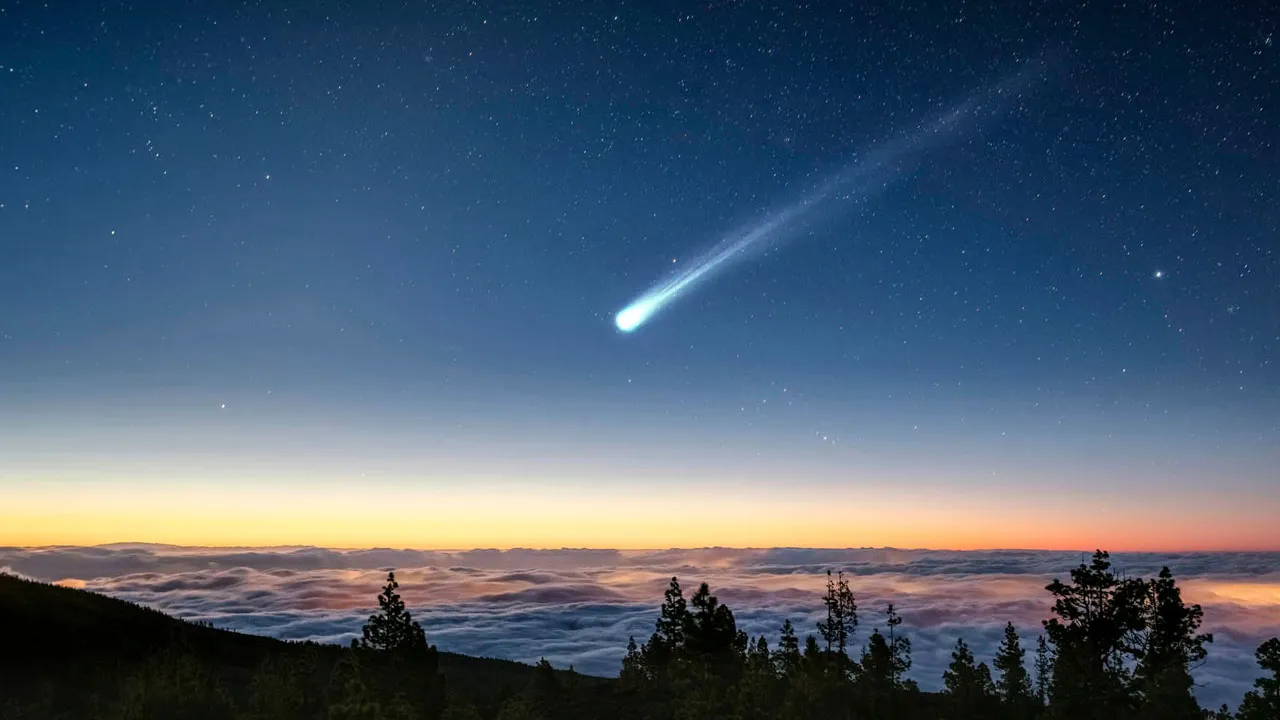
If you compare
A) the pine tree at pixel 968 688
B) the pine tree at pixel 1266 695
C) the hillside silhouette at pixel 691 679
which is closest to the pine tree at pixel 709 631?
the hillside silhouette at pixel 691 679

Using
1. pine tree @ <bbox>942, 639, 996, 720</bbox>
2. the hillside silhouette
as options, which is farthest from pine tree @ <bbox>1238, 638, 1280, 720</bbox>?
pine tree @ <bbox>942, 639, 996, 720</bbox>

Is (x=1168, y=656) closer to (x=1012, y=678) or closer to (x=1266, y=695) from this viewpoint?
(x=1266, y=695)

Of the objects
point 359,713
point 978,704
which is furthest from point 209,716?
point 978,704

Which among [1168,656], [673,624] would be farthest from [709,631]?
[1168,656]

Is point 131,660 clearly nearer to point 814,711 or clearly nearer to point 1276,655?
point 814,711

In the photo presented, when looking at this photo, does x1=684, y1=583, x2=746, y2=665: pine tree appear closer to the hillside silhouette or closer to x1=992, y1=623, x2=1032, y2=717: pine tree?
the hillside silhouette

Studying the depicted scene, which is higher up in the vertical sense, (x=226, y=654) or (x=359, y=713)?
(x=359, y=713)

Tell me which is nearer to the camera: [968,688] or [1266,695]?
[1266,695]
